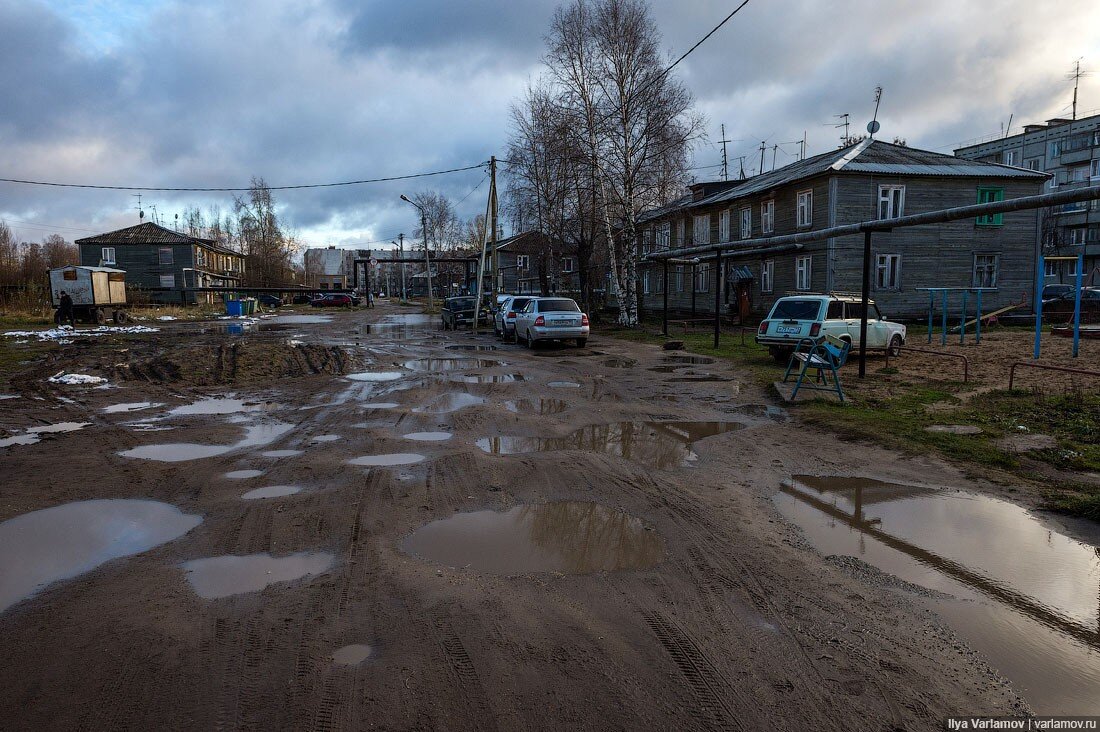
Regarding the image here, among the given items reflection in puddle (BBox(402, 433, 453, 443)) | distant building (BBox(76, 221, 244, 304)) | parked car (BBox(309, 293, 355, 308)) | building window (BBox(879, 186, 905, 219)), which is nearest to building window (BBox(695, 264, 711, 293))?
building window (BBox(879, 186, 905, 219))

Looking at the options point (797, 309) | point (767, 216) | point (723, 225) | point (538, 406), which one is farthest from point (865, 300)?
point (723, 225)

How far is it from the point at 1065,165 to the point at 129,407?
7158cm

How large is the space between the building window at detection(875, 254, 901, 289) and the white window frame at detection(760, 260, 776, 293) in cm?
481

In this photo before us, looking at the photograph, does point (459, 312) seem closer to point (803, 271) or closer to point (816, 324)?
point (803, 271)

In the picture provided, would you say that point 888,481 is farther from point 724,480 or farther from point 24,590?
point 24,590

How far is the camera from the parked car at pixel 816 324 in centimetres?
1506

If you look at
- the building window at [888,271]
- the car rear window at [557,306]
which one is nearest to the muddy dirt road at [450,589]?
the car rear window at [557,306]

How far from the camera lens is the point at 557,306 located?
2092 cm

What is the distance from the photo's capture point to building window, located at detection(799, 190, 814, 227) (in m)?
28.6

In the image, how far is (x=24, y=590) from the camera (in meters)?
3.96

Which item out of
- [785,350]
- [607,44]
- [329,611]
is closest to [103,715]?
[329,611]

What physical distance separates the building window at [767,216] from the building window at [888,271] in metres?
5.53

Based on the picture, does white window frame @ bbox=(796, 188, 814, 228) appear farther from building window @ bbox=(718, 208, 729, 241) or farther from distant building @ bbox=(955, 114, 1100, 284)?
distant building @ bbox=(955, 114, 1100, 284)

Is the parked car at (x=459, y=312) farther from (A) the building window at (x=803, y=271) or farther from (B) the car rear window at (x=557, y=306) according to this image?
(A) the building window at (x=803, y=271)
